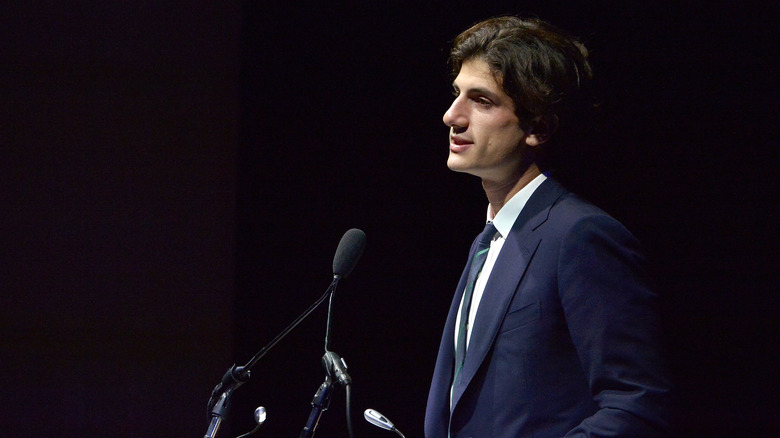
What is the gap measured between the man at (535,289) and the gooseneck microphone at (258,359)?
26 centimetres

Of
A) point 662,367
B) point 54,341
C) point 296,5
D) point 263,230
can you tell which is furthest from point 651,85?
point 54,341

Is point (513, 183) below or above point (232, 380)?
above

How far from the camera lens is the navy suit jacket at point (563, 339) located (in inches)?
49.7

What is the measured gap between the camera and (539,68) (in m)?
1.62

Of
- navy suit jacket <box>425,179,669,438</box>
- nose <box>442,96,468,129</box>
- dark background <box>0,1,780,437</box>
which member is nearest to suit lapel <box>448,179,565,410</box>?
navy suit jacket <box>425,179,669,438</box>

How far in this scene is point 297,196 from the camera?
3096 mm

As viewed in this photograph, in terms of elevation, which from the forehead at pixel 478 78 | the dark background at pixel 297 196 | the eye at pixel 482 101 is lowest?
the dark background at pixel 297 196

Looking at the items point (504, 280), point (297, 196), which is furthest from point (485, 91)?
point (297, 196)

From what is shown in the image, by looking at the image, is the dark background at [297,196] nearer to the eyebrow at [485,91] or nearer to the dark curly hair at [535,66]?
the dark curly hair at [535,66]

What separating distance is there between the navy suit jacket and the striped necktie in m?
0.06

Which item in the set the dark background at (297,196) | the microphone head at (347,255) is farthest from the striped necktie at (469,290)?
the dark background at (297,196)

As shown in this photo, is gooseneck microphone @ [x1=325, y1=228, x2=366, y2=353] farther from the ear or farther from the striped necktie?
the ear

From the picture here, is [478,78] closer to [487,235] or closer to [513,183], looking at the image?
[513,183]

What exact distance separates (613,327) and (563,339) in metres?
0.12
